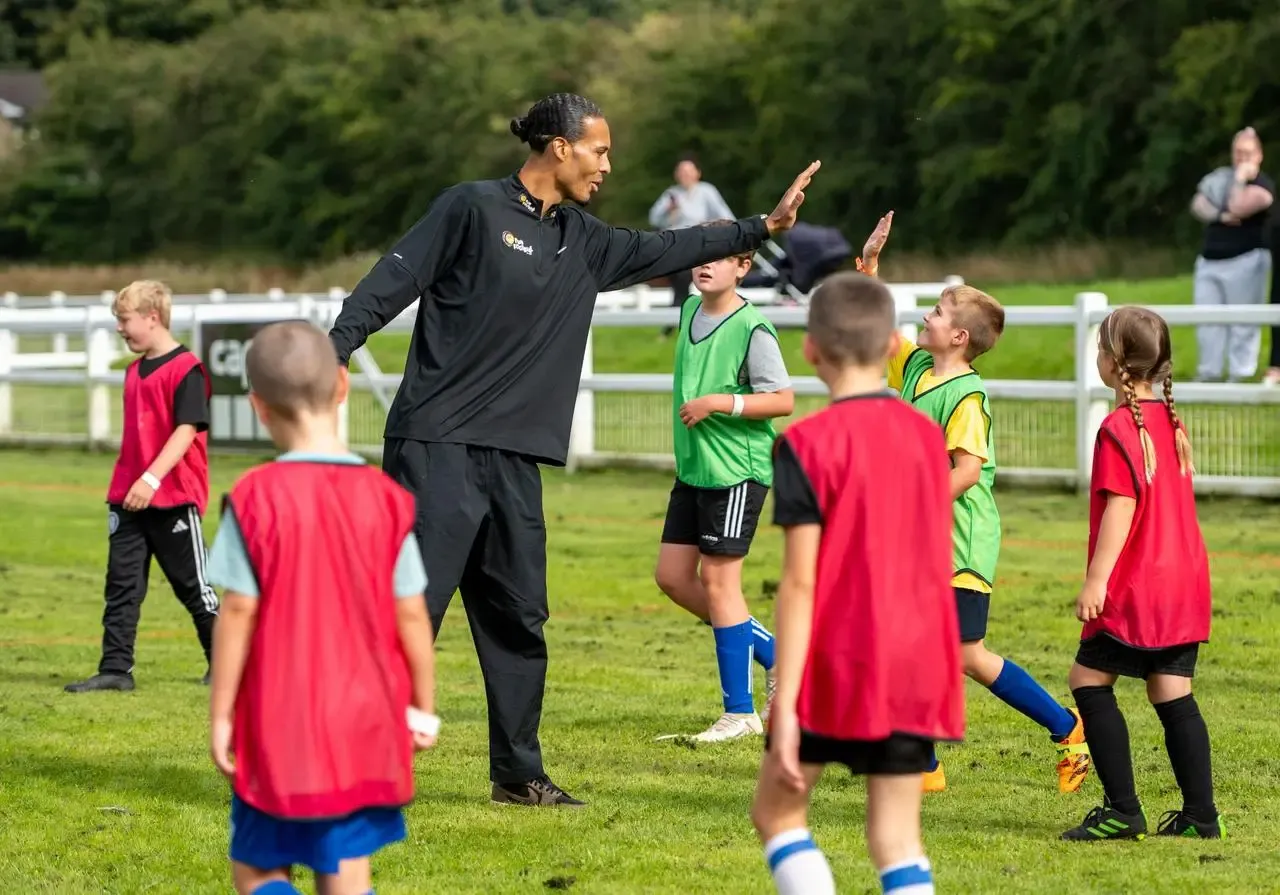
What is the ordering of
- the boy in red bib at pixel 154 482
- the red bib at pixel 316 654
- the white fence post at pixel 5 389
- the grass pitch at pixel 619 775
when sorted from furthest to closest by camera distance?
1. the white fence post at pixel 5 389
2. the boy in red bib at pixel 154 482
3. the grass pitch at pixel 619 775
4. the red bib at pixel 316 654

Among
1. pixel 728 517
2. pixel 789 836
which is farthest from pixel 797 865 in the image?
pixel 728 517

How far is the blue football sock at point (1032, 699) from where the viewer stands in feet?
21.8

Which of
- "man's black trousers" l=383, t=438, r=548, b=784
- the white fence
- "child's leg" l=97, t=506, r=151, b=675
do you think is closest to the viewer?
"man's black trousers" l=383, t=438, r=548, b=784

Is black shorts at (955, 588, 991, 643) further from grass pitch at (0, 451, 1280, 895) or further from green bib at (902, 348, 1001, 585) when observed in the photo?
grass pitch at (0, 451, 1280, 895)

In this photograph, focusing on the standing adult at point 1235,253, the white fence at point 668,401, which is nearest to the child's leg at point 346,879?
the white fence at point 668,401

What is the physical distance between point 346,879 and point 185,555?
5.12 m

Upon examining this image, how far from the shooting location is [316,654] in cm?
401

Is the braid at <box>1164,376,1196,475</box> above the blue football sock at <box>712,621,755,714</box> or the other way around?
above

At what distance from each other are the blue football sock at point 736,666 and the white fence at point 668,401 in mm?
8031

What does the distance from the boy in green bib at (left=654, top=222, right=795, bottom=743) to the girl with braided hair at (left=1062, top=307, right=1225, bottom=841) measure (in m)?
1.89

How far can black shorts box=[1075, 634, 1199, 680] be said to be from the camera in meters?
5.86

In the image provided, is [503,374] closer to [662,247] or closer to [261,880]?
[662,247]

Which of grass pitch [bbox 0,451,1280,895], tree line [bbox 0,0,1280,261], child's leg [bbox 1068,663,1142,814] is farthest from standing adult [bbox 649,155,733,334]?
tree line [bbox 0,0,1280,261]

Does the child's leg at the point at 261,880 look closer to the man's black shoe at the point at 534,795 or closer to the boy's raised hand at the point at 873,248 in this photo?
the man's black shoe at the point at 534,795
